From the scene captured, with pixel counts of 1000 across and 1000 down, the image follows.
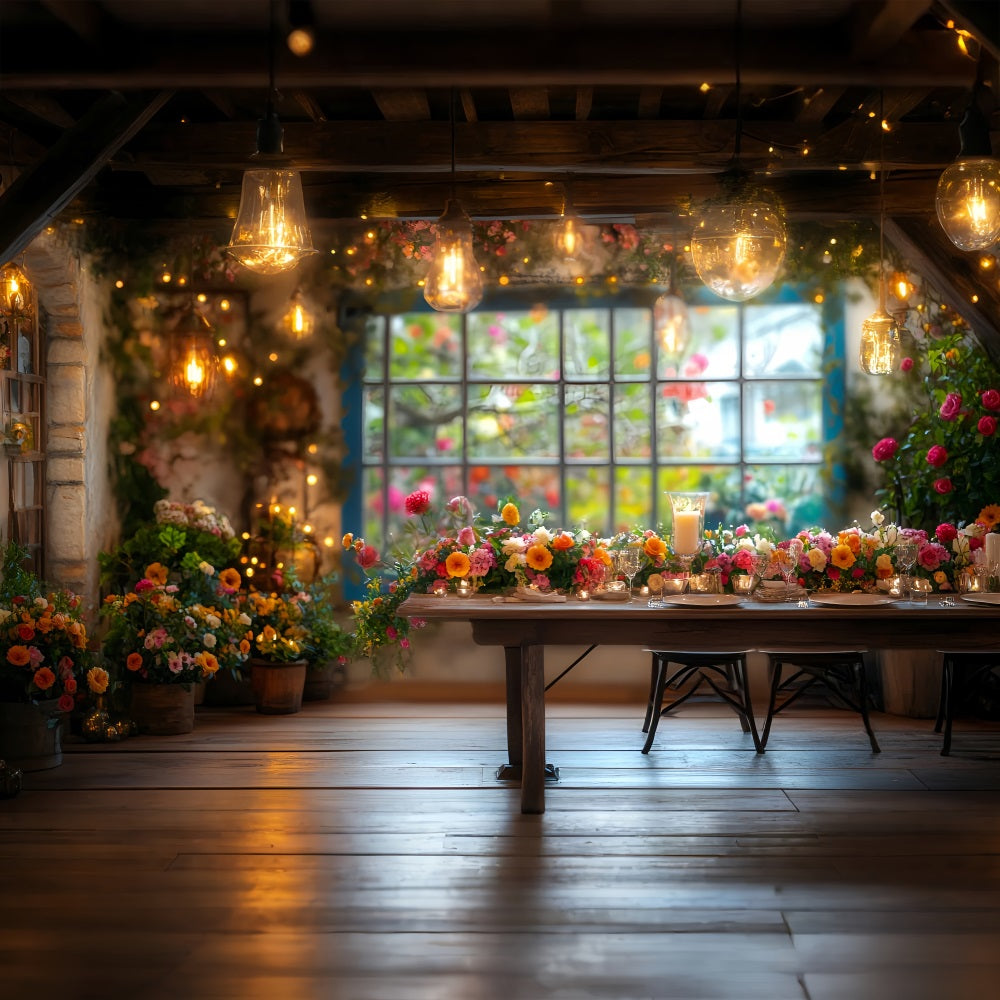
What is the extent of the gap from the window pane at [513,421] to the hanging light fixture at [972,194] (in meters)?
3.55

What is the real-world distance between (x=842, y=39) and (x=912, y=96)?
0.71 m

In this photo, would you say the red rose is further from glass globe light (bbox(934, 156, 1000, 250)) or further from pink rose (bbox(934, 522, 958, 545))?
glass globe light (bbox(934, 156, 1000, 250))

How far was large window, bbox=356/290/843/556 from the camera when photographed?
691 centimetres

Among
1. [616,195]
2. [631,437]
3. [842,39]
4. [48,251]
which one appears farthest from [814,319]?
[48,251]

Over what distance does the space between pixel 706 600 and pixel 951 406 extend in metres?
2.23

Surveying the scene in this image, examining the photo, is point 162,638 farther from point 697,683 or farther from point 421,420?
point 697,683

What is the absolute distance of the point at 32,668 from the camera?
4.88 meters

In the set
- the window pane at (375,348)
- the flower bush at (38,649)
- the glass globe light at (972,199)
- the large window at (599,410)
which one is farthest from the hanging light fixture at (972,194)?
the window pane at (375,348)

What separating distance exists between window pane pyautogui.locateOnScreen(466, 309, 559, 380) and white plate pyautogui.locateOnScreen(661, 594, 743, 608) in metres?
2.78

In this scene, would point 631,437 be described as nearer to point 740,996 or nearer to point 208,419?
point 208,419

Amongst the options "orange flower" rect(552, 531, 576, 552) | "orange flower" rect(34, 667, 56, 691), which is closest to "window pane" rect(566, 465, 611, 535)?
"orange flower" rect(552, 531, 576, 552)

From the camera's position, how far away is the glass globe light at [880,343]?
5.29m

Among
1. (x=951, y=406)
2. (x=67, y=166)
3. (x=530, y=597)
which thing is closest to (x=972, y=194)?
(x=530, y=597)

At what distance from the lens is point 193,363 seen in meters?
6.23
